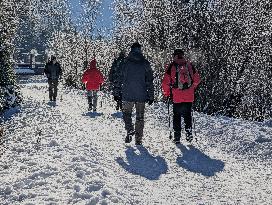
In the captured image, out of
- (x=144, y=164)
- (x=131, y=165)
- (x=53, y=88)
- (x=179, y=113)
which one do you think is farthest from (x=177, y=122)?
(x=53, y=88)

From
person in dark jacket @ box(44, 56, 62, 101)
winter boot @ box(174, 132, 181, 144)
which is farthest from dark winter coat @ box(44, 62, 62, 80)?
winter boot @ box(174, 132, 181, 144)

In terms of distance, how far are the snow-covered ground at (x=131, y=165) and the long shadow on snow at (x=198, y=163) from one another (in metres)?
0.02

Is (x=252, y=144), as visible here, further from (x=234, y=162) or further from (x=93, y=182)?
(x=93, y=182)

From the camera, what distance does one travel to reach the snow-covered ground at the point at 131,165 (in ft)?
23.0

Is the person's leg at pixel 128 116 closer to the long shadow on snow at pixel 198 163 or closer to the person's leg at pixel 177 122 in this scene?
the person's leg at pixel 177 122

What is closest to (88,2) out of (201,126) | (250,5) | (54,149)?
(250,5)

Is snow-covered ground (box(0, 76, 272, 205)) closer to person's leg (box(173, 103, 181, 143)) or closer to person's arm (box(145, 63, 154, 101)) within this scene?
person's leg (box(173, 103, 181, 143))

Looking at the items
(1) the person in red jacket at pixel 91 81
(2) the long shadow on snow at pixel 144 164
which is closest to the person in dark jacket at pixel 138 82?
(2) the long shadow on snow at pixel 144 164

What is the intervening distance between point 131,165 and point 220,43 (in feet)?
45.0

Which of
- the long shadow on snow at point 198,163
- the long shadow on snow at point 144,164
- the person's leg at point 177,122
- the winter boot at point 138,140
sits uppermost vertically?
the person's leg at point 177,122

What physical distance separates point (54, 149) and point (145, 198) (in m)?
3.23

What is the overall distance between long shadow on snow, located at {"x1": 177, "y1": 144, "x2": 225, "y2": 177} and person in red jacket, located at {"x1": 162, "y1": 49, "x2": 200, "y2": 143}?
833 mm

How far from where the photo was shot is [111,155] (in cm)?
977

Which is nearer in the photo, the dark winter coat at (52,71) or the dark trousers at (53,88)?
the dark trousers at (53,88)
